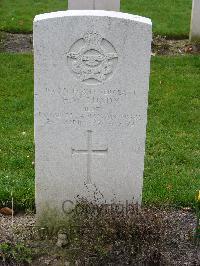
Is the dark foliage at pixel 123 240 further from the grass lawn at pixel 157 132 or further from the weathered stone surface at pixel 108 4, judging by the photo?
the weathered stone surface at pixel 108 4

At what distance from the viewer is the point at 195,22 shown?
1064 centimetres

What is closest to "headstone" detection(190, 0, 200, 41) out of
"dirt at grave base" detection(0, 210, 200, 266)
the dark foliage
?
"dirt at grave base" detection(0, 210, 200, 266)

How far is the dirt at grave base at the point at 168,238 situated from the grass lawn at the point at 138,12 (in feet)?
21.1

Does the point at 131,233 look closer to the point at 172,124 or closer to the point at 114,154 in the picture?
the point at 114,154

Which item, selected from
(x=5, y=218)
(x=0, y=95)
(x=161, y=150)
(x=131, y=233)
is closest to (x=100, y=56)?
(x=131, y=233)

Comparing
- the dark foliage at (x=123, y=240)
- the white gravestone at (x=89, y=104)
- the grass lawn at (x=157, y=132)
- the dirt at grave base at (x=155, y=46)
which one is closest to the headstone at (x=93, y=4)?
the dirt at grave base at (x=155, y=46)

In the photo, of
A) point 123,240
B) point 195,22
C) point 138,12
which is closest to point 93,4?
point 195,22

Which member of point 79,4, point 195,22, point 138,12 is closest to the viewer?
point 79,4

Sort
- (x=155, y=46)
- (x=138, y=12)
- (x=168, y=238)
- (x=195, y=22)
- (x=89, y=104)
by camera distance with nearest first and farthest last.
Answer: (x=89, y=104), (x=168, y=238), (x=155, y=46), (x=195, y=22), (x=138, y=12)

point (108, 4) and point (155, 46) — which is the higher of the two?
point (108, 4)

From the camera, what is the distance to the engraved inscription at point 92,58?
4.51 m

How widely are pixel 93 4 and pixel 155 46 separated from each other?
1.26m

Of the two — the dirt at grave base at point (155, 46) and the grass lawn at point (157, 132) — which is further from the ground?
the dirt at grave base at point (155, 46)

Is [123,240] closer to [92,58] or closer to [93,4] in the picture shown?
[92,58]
